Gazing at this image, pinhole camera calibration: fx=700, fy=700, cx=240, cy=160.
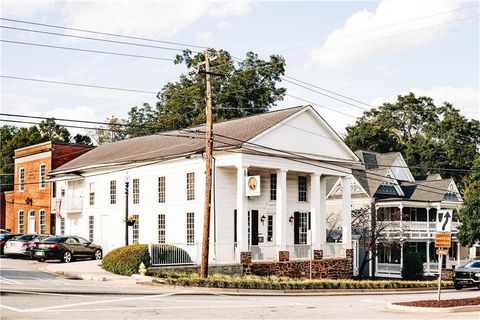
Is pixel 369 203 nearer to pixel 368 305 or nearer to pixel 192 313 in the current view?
pixel 368 305

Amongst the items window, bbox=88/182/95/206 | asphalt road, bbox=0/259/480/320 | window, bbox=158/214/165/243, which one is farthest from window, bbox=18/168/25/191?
asphalt road, bbox=0/259/480/320

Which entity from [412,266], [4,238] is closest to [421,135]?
[412,266]

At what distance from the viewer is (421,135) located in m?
92.5

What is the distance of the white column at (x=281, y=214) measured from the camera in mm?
38469

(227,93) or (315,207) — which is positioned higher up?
(227,93)

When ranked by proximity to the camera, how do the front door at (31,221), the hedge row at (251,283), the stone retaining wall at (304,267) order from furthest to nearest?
the front door at (31,221)
the stone retaining wall at (304,267)
the hedge row at (251,283)

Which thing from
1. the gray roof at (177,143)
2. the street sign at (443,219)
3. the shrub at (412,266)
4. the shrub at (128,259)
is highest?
the gray roof at (177,143)

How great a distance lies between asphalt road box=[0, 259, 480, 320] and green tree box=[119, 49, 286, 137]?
4599cm

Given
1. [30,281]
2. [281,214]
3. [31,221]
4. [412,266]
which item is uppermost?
[281,214]

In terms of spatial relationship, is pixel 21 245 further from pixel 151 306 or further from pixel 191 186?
pixel 151 306

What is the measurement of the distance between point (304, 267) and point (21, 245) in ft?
53.4

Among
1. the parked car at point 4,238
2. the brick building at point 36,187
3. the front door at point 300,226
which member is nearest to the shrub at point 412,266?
the front door at point 300,226

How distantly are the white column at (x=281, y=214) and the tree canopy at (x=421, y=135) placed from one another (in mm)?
41072

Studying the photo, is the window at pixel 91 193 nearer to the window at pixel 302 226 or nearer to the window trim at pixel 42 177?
the window trim at pixel 42 177
